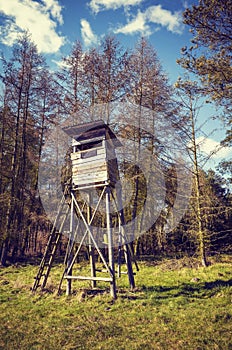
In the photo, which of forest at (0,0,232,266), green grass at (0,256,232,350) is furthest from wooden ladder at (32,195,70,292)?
forest at (0,0,232,266)

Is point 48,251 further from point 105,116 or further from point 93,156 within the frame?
point 105,116

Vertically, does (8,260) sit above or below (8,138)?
below

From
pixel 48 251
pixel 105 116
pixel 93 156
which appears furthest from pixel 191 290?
pixel 105 116

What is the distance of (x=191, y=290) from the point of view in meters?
7.98

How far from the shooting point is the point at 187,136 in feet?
42.7

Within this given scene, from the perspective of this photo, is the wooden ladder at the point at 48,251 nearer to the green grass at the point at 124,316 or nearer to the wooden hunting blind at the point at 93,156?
the green grass at the point at 124,316

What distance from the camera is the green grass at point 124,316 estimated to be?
15.3 ft

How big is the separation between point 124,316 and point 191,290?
3.01 m

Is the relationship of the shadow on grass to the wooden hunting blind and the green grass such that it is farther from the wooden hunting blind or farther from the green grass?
the wooden hunting blind

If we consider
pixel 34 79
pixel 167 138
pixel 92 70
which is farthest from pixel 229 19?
pixel 34 79

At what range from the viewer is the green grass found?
184 inches

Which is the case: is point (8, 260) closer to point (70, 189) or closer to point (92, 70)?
point (70, 189)

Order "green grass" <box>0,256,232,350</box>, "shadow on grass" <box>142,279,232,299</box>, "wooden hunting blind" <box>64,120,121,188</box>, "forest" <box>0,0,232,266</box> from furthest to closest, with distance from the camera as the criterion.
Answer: "forest" <box>0,0,232,266</box>
"wooden hunting blind" <box>64,120,121,188</box>
"shadow on grass" <box>142,279,232,299</box>
"green grass" <box>0,256,232,350</box>

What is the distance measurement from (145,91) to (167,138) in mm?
3075
